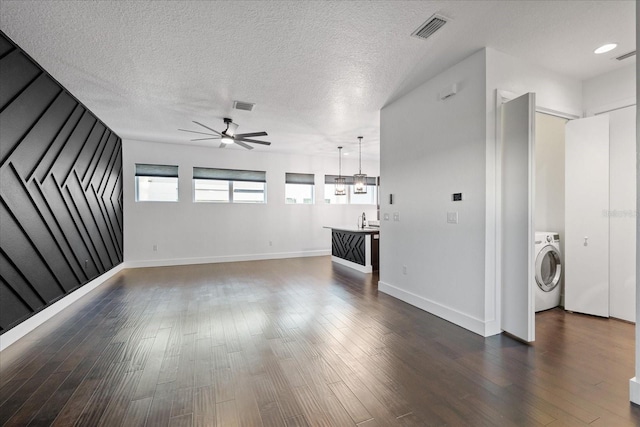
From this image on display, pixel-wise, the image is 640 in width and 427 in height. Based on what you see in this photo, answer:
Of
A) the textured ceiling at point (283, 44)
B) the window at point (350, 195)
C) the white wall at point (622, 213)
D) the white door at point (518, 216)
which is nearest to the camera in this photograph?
the textured ceiling at point (283, 44)

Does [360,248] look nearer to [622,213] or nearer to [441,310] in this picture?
[441,310]

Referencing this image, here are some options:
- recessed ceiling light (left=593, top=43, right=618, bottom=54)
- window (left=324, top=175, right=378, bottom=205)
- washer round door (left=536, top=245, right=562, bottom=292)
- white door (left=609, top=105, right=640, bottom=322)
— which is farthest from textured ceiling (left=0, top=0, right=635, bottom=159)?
window (left=324, top=175, right=378, bottom=205)

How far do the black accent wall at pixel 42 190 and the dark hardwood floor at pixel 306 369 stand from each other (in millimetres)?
489

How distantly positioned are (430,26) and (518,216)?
1962 millimetres

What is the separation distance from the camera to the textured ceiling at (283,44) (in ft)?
7.30

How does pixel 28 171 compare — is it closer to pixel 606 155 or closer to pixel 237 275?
pixel 237 275

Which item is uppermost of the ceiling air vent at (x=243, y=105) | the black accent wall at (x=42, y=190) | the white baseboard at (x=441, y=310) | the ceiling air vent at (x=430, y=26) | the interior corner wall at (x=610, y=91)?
the ceiling air vent at (x=243, y=105)

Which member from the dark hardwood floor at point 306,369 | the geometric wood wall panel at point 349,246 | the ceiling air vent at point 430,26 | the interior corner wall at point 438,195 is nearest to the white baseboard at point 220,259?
the geometric wood wall panel at point 349,246

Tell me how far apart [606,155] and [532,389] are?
2.97 metres

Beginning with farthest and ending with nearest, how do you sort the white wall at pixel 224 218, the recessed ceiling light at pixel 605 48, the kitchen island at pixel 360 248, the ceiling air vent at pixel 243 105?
the white wall at pixel 224 218 < the kitchen island at pixel 360 248 < the ceiling air vent at pixel 243 105 < the recessed ceiling light at pixel 605 48

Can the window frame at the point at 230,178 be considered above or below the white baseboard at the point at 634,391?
above

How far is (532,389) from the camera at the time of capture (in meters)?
1.92

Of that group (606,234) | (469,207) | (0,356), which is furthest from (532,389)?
(0,356)

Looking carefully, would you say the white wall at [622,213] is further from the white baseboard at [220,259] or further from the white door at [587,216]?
the white baseboard at [220,259]
